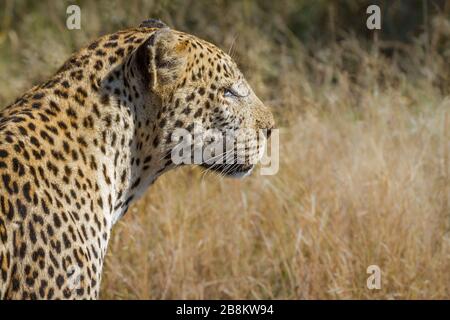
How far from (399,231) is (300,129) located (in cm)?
161

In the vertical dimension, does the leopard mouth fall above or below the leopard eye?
below

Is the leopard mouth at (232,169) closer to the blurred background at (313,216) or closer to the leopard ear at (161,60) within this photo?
the leopard ear at (161,60)

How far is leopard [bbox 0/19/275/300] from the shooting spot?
4.81 m

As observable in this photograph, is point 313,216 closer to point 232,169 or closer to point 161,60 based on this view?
point 232,169

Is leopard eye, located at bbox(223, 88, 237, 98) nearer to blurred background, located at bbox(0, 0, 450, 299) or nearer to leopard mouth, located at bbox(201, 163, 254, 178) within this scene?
leopard mouth, located at bbox(201, 163, 254, 178)

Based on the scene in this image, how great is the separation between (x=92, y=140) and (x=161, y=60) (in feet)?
1.70

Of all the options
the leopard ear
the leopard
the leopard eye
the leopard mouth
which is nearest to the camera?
the leopard

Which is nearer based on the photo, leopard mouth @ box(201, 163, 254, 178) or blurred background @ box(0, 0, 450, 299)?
leopard mouth @ box(201, 163, 254, 178)

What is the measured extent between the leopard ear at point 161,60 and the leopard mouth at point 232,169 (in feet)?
2.17

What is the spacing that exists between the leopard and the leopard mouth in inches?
1.4

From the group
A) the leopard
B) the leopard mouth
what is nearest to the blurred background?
the leopard mouth

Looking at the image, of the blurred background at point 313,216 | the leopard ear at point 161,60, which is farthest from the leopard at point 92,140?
the blurred background at point 313,216

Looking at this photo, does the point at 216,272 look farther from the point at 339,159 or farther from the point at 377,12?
the point at 377,12
